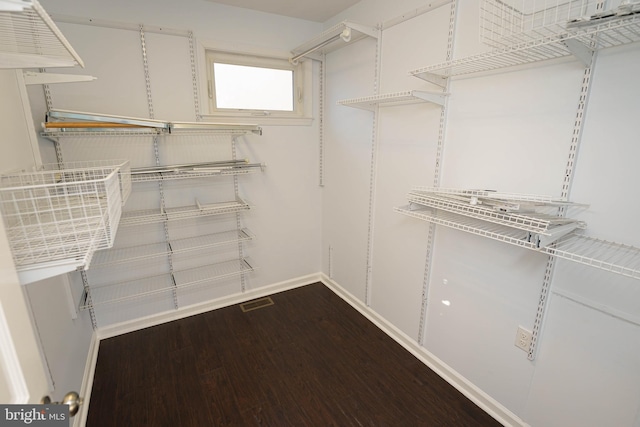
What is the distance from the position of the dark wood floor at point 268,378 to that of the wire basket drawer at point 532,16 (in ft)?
6.41

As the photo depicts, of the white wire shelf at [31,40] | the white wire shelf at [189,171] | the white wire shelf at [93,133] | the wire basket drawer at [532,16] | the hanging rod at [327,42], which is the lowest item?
the white wire shelf at [189,171]

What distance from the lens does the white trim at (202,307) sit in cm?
249

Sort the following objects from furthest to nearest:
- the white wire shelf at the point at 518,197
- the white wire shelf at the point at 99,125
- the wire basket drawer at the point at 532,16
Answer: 1. the white wire shelf at the point at 99,125
2. the white wire shelf at the point at 518,197
3. the wire basket drawer at the point at 532,16

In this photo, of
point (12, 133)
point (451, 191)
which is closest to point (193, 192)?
point (12, 133)

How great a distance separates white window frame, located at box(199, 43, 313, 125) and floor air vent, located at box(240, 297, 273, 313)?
1.66 metres

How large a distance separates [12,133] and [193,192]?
1.37 meters

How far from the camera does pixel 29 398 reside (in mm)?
625

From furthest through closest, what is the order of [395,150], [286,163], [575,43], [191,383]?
[286,163]
[395,150]
[191,383]
[575,43]

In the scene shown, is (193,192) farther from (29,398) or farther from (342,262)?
(29,398)

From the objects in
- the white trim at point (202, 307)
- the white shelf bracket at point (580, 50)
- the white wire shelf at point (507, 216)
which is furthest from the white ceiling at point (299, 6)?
the white trim at point (202, 307)

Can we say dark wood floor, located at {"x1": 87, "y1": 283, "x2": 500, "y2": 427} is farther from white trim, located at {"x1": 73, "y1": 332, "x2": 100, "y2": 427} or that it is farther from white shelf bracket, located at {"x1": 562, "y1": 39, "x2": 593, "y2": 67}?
white shelf bracket, located at {"x1": 562, "y1": 39, "x2": 593, "y2": 67}

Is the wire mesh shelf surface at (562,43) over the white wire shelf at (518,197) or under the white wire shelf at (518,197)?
over

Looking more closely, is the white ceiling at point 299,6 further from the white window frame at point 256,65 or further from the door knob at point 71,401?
the door knob at point 71,401

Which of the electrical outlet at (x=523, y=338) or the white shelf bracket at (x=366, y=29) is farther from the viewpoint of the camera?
the white shelf bracket at (x=366, y=29)
